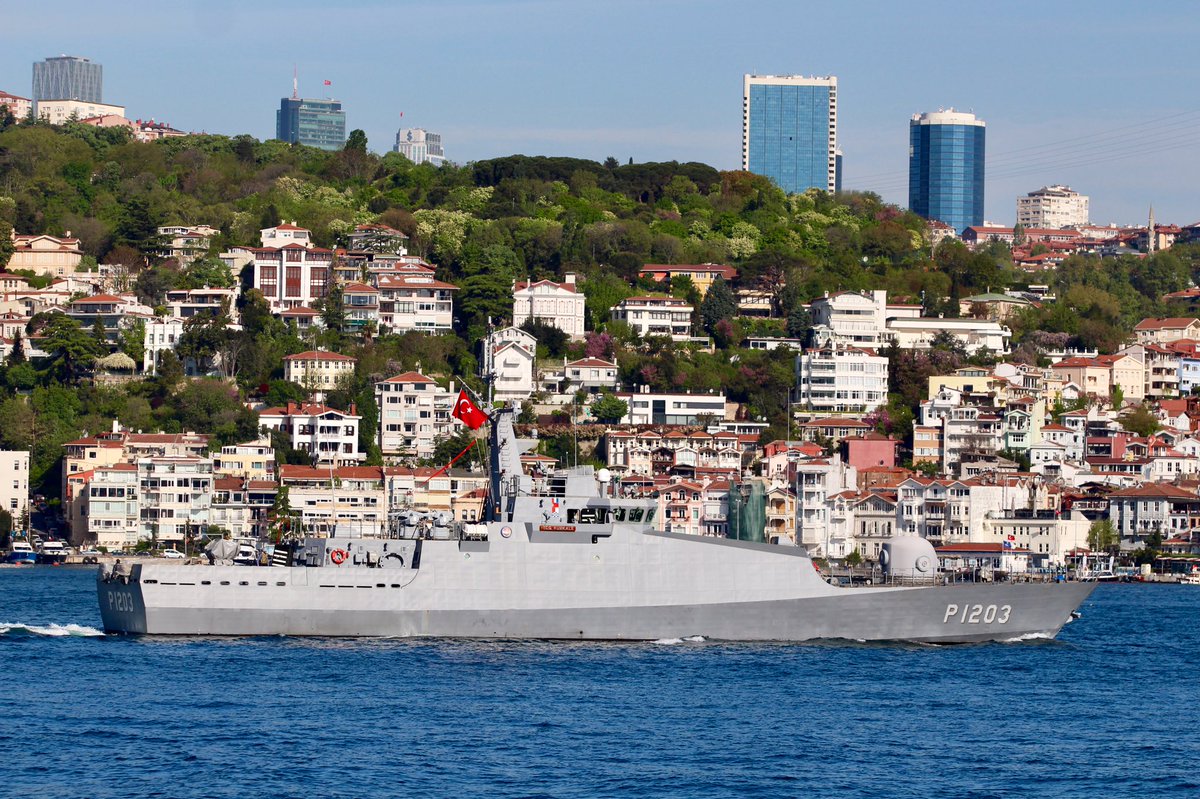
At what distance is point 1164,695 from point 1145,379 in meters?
77.2

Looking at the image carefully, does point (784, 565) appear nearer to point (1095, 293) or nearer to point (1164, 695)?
point (1164, 695)

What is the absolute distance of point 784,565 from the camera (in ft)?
138

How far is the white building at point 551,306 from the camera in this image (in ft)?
354

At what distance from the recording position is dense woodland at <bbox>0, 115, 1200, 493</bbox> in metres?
98.7

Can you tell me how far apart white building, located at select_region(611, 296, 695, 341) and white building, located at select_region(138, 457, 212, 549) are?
31.5 meters

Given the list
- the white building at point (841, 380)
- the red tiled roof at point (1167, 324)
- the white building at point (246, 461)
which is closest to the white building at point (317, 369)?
the white building at point (246, 461)

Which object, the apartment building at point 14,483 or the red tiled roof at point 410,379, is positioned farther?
the red tiled roof at point 410,379

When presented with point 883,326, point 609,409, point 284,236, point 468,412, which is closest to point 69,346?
point 284,236

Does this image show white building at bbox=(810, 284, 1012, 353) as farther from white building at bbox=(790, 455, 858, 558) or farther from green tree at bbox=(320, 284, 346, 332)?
green tree at bbox=(320, 284, 346, 332)

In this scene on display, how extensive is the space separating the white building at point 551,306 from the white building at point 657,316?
296 centimetres

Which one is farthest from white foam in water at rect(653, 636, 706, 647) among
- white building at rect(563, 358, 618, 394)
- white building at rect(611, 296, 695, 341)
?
white building at rect(611, 296, 695, 341)

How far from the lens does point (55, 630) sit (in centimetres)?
4656

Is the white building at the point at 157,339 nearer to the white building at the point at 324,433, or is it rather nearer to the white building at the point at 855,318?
the white building at the point at 324,433

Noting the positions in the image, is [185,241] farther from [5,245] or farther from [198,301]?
[198,301]
